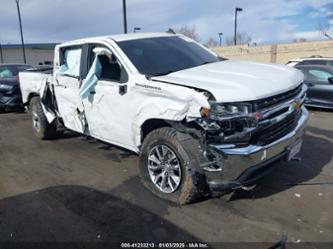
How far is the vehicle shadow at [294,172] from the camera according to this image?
479cm

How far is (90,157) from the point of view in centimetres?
673

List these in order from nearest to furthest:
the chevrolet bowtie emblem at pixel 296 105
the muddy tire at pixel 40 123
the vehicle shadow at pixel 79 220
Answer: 1. the vehicle shadow at pixel 79 220
2. the chevrolet bowtie emblem at pixel 296 105
3. the muddy tire at pixel 40 123

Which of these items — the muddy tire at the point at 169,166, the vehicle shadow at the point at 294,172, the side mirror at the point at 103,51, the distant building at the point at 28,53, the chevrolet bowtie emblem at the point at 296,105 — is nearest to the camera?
the muddy tire at the point at 169,166

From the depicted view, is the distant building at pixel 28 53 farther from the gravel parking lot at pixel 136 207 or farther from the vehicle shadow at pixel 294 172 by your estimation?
the vehicle shadow at pixel 294 172

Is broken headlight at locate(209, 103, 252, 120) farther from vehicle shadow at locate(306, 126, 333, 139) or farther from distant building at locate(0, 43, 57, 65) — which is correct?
distant building at locate(0, 43, 57, 65)

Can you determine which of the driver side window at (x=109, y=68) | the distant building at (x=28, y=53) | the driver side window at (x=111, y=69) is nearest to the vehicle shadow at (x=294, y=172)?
the driver side window at (x=111, y=69)

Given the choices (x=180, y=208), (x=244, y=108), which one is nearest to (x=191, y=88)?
(x=244, y=108)

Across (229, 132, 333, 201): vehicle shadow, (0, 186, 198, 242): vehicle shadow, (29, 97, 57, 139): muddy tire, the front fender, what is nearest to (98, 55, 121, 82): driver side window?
the front fender

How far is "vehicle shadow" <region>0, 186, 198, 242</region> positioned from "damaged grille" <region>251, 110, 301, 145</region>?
127 centimetres

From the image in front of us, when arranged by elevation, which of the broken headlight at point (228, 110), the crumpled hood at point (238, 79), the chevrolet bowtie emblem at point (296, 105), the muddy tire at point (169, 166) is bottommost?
the muddy tire at point (169, 166)

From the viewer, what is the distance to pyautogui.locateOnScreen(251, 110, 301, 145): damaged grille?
13.4 ft

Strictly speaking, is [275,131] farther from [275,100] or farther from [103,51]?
[103,51]

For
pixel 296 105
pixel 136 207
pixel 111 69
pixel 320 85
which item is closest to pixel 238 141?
pixel 296 105

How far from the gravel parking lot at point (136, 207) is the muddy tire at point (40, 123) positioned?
57.8 inches
